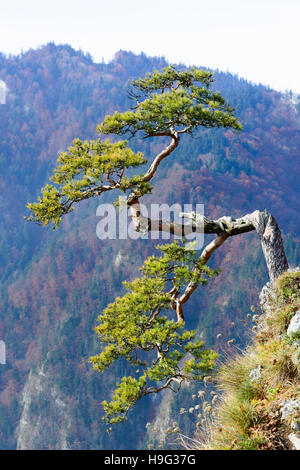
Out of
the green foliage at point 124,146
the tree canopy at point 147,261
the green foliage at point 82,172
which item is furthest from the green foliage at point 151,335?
the green foliage at point 82,172

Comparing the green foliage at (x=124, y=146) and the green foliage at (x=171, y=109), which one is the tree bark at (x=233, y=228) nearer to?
the green foliage at (x=124, y=146)

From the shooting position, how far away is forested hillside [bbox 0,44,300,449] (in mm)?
76438

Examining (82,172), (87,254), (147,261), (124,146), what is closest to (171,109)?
(124,146)

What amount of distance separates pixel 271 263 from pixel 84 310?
83.0m

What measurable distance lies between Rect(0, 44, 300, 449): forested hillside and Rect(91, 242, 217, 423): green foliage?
53.9m

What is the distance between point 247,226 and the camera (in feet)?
26.7

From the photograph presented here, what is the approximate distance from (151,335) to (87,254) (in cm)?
9709

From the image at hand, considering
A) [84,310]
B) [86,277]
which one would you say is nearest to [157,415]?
[84,310]

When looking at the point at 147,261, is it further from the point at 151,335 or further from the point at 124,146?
the point at 124,146

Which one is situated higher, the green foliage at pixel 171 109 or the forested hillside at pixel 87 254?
the forested hillside at pixel 87 254

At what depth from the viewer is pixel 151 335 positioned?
688cm

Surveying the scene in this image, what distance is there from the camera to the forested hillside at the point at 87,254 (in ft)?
251

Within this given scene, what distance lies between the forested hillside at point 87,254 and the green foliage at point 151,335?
2120 inches

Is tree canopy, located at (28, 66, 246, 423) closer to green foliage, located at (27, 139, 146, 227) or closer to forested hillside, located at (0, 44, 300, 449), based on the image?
green foliage, located at (27, 139, 146, 227)
